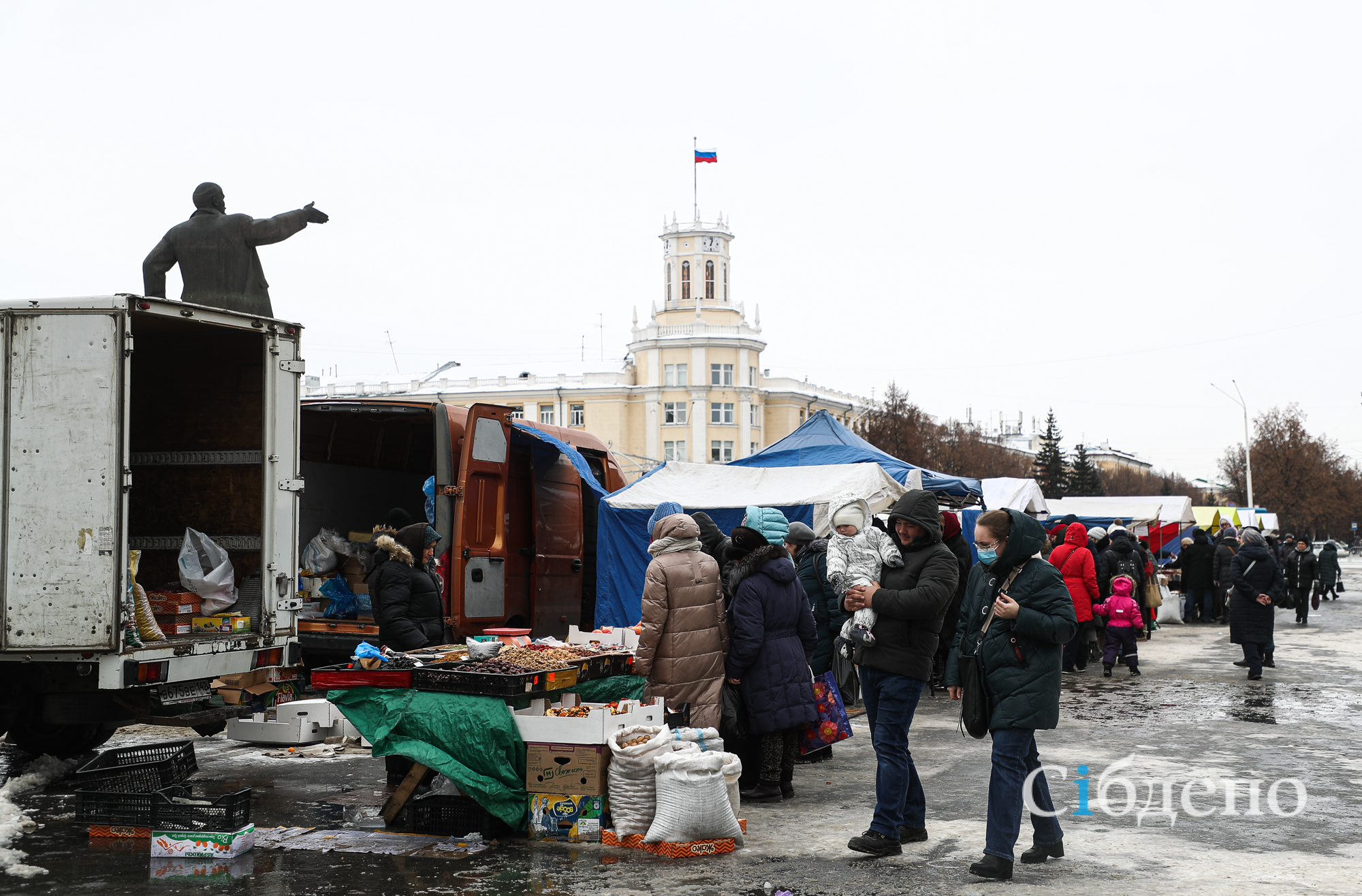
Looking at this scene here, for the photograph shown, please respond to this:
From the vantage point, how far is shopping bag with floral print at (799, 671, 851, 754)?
8.03 metres

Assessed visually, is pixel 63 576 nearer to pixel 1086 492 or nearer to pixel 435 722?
pixel 435 722

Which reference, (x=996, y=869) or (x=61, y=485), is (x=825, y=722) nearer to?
(x=996, y=869)

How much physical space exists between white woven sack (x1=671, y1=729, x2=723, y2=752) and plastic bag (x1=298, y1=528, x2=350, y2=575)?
557 centimetres

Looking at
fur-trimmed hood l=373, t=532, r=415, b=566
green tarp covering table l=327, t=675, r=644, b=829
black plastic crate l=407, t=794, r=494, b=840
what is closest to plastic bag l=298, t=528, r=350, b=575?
fur-trimmed hood l=373, t=532, r=415, b=566

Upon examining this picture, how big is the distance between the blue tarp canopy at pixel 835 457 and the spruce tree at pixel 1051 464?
6015 centimetres

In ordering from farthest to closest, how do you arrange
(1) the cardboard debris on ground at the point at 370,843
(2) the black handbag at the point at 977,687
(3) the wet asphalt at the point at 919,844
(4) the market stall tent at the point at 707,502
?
(4) the market stall tent at the point at 707,502
(1) the cardboard debris on ground at the point at 370,843
(2) the black handbag at the point at 977,687
(3) the wet asphalt at the point at 919,844

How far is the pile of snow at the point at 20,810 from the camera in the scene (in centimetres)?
576

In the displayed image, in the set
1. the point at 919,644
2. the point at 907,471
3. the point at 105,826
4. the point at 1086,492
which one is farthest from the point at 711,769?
the point at 1086,492

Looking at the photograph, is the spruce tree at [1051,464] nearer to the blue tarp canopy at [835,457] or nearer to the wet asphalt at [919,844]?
the blue tarp canopy at [835,457]

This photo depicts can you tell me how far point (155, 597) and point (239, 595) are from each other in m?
0.62

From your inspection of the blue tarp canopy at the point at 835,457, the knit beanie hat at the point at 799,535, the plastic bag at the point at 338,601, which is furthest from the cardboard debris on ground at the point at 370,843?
the blue tarp canopy at the point at 835,457

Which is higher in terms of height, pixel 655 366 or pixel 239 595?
pixel 655 366

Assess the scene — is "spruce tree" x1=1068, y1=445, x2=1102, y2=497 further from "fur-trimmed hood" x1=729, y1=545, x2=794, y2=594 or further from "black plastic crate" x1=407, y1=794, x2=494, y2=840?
"black plastic crate" x1=407, y1=794, x2=494, y2=840

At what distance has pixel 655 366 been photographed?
273 feet
